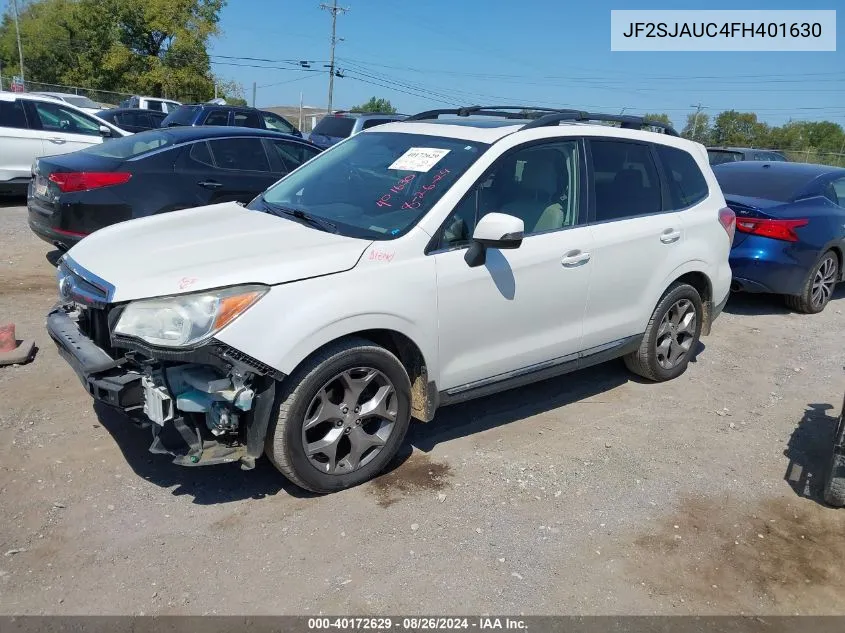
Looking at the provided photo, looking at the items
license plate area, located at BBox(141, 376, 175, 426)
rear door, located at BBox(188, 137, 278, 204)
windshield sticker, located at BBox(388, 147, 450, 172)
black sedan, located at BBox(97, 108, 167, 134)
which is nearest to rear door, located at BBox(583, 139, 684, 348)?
windshield sticker, located at BBox(388, 147, 450, 172)

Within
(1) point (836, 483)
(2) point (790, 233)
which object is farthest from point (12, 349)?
(2) point (790, 233)

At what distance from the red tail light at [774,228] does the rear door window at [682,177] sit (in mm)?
2137

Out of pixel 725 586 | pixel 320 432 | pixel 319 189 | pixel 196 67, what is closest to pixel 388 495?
pixel 320 432

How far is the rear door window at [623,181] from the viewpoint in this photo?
15.4 feet

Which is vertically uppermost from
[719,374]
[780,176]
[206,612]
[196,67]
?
[196,67]

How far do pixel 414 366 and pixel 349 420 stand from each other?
19.1 inches

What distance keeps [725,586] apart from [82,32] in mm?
61809

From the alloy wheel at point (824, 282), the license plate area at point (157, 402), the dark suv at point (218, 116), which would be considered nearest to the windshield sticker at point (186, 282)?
the license plate area at point (157, 402)

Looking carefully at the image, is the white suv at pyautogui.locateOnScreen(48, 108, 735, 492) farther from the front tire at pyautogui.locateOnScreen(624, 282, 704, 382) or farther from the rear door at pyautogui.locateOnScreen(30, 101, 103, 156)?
the rear door at pyautogui.locateOnScreen(30, 101, 103, 156)

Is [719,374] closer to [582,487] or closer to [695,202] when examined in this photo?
[695,202]

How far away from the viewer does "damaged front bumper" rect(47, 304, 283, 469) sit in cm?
314

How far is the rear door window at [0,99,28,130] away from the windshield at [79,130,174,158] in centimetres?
410

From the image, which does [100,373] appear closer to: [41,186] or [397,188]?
[397,188]

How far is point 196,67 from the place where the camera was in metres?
49.6
